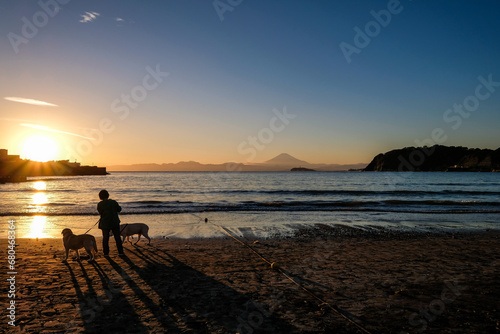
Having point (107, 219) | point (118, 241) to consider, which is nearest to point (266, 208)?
point (118, 241)

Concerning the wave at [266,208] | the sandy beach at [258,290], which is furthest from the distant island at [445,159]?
the sandy beach at [258,290]

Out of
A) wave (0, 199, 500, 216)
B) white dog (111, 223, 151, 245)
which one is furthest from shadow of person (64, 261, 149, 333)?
wave (0, 199, 500, 216)

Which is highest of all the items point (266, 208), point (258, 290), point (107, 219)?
point (107, 219)

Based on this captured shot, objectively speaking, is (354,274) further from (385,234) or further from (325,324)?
(385,234)

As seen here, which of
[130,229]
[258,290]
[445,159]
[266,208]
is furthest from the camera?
[445,159]

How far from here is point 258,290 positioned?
19.7 feet

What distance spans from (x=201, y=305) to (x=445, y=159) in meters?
200

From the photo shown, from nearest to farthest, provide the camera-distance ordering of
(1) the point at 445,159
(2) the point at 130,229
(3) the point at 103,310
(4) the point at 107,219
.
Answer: (3) the point at 103,310, (4) the point at 107,219, (2) the point at 130,229, (1) the point at 445,159

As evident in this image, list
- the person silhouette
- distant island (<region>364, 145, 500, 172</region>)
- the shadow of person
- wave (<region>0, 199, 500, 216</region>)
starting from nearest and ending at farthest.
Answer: the shadow of person
the person silhouette
wave (<region>0, 199, 500, 216</region>)
distant island (<region>364, 145, 500, 172</region>)

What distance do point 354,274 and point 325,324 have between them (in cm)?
289

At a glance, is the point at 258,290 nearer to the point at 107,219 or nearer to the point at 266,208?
the point at 107,219

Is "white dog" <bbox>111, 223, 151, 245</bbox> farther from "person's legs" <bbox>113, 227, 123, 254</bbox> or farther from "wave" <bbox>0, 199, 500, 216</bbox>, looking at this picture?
"wave" <bbox>0, 199, 500, 216</bbox>

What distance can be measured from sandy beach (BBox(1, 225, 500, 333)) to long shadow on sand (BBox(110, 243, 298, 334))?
0.7 inches

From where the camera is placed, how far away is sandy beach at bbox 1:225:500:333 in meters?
4.54
